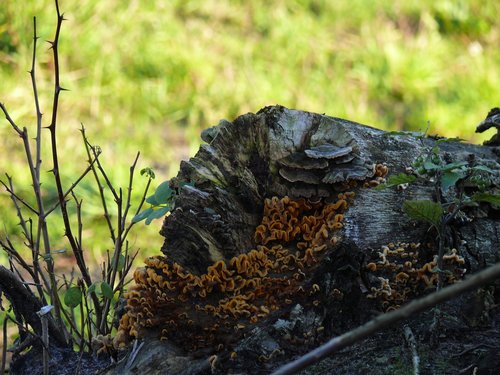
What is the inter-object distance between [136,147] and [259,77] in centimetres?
116

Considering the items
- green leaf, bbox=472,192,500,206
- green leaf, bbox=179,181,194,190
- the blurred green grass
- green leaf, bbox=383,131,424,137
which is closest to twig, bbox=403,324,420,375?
green leaf, bbox=472,192,500,206

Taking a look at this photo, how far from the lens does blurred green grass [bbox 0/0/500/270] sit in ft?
17.3

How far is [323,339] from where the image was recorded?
6.02 ft

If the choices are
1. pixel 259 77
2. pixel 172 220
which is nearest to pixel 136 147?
pixel 259 77

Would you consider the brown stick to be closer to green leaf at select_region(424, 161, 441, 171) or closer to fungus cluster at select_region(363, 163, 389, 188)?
fungus cluster at select_region(363, 163, 389, 188)

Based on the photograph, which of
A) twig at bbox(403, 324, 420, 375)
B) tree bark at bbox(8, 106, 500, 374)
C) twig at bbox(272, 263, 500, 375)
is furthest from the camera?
tree bark at bbox(8, 106, 500, 374)

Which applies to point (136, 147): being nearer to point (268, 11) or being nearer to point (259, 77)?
point (259, 77)

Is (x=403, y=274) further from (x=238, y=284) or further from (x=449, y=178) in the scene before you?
(x=238, y=284)

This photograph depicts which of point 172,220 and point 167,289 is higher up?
point 172,220

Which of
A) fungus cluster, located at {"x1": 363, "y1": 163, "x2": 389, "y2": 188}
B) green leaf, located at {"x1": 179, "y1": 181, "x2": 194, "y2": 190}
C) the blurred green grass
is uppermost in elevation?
the blurred green grass

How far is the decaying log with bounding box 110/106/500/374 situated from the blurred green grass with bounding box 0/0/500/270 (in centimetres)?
276

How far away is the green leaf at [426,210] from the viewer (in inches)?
67.8

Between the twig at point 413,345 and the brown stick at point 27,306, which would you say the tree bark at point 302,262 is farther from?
the brown stick at point 27,306

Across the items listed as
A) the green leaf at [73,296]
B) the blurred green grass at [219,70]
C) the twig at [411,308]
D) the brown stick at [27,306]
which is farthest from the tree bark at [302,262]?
the blurred green grass at [219,70]
